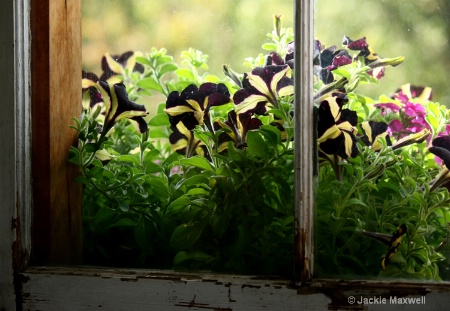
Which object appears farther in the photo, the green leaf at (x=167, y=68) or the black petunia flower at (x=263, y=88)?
the green leaf at (x=167, y=68)

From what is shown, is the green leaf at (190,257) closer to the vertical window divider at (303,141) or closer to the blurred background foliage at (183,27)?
the vertical window divider at (303,141)

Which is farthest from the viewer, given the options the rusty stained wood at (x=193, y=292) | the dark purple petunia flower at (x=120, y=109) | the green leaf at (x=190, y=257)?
the dark purple petunia flower at (x=120, y=109)

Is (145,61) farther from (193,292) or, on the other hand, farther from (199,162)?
(193,292)

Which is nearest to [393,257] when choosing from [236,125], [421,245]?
[421,245]

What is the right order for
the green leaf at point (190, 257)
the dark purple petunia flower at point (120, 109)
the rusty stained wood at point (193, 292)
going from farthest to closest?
the dark purple petunia flower at point (120, 109), the green leaf at point (190, 257), the rusty stained wood at point (193, 292)

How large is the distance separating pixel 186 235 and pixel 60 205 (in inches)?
9.0

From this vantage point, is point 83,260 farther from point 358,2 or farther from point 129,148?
point 358,2

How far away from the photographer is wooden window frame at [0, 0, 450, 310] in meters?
0.84

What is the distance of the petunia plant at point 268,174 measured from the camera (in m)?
0.87

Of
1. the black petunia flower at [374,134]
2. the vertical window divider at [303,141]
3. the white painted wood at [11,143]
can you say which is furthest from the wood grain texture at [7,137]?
the black petunia flower at [374,134]

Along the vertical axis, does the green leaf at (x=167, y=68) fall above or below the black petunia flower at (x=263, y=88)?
above

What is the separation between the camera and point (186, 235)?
914 mm

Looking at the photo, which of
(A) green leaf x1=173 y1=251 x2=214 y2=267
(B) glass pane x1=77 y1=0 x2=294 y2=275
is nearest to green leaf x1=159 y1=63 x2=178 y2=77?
(B) glass pane x1=77 y1=0 x2=294 y2=275

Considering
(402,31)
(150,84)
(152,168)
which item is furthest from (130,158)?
(402,31)
